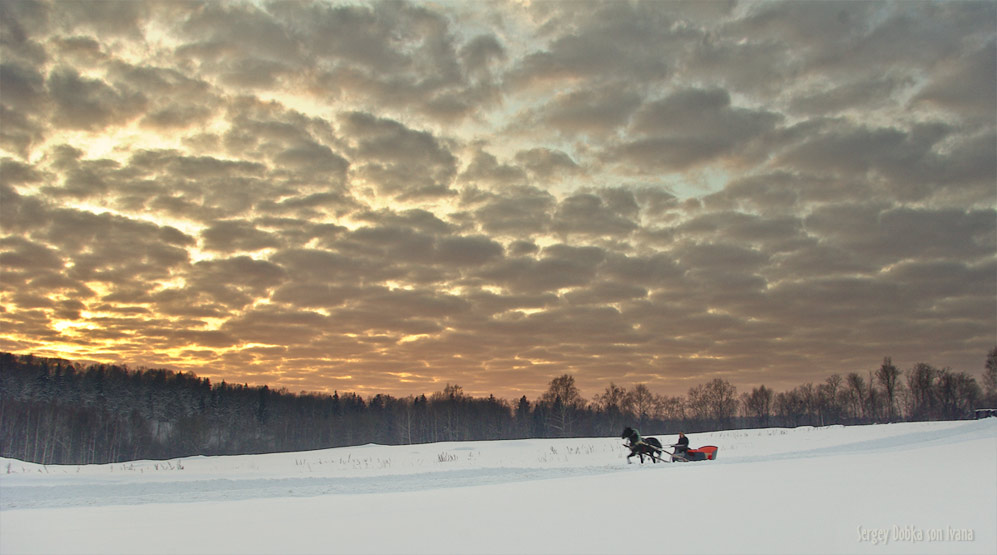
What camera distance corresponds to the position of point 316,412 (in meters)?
138

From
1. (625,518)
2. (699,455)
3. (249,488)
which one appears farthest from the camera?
(699,455)

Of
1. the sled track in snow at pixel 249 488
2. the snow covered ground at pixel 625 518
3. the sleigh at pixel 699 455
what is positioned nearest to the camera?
the snow covered ground at pixel 625 518

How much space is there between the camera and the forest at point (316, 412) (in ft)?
295

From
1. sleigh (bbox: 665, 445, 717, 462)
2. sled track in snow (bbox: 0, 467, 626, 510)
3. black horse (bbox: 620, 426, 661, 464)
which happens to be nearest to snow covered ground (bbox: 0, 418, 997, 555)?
sled track in snow (bbox: 0, 467, 626, 510)

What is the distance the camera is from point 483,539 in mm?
8430

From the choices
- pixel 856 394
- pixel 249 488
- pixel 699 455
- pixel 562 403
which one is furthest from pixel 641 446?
pixel 856 394

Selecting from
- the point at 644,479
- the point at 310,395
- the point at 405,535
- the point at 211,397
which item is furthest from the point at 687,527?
the point at 310,395

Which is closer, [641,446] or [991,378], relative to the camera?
[641,446]

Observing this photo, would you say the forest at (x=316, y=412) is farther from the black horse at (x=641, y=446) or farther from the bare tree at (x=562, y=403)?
the black horse at (x=641, y=446)

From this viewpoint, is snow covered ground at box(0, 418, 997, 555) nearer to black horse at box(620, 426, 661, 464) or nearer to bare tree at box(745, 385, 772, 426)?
black horse at box(620, 426, 661, 464)

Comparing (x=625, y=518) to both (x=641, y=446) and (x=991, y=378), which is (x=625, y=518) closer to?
(x=641, y=446)

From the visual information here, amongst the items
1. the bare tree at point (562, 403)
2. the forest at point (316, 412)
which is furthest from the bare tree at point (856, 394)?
the bare tree at point (562, 403)

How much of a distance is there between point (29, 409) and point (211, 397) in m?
36.4

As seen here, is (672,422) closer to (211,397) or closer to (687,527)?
(211,397)
